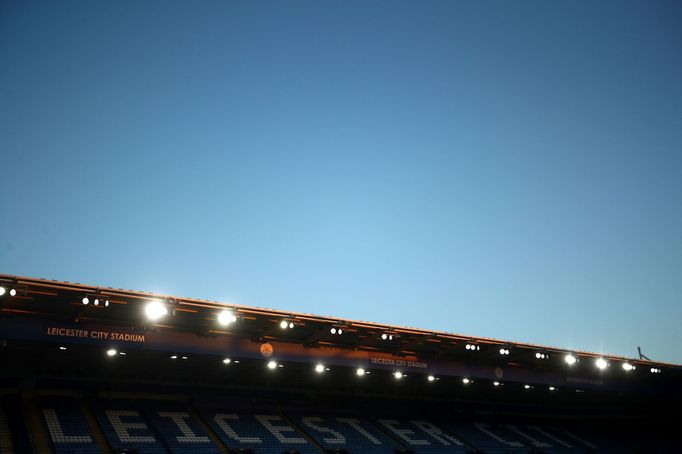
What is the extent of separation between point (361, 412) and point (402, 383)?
3.41m

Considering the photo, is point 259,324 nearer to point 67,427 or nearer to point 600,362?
point 67,427

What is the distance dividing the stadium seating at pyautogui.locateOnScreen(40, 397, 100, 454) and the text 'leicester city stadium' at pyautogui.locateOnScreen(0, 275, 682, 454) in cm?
8

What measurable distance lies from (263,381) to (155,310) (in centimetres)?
1185

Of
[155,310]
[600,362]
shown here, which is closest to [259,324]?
[155,310]

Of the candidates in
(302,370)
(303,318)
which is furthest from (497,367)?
(303,318)

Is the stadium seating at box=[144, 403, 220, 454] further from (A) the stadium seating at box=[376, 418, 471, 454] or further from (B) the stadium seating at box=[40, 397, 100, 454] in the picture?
(A) the stadium seating at box=[376, 418, 471, 454]

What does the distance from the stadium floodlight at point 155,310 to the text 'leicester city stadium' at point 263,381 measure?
59mm

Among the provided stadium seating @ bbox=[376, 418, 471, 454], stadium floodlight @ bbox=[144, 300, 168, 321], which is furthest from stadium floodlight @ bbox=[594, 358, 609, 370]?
stadium floodlight @ bbox=[144, 300, 168, 321]

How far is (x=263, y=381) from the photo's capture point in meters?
31.2

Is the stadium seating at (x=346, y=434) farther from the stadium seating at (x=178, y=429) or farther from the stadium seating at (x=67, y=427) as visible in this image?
the stadium seating at (x=67, y=427)

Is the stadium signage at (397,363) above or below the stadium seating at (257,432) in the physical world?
above

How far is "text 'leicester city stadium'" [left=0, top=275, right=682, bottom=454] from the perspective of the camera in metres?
22.0

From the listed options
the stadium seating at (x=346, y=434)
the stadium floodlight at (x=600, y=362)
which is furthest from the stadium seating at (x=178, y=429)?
the stadium floodlight at (x=600, y=362)

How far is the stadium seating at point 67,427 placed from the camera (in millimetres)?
21969
